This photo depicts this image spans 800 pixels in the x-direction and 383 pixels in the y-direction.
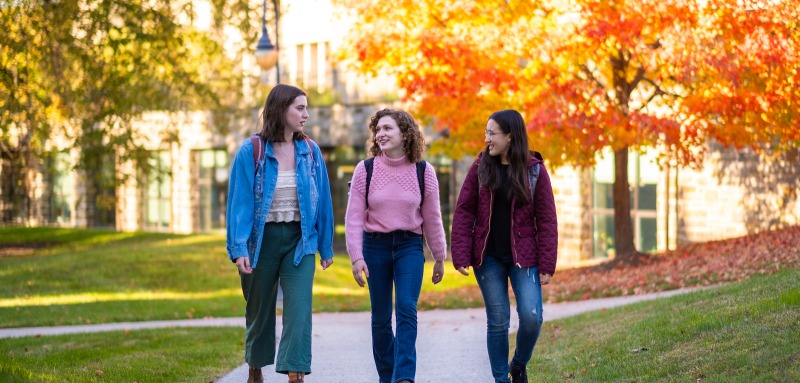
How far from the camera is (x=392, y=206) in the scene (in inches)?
294

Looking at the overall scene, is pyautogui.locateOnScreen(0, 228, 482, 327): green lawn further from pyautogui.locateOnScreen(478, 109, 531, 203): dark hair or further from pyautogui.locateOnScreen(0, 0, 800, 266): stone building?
pyautogui.locateOnScreen(478, 109, 531, 203): dark hair

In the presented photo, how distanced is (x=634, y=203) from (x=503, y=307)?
653 inches

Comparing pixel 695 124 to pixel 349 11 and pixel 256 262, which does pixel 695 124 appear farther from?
pixel 256 262

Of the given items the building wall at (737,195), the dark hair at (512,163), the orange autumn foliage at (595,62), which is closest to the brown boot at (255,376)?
the dark hair at (512,163)

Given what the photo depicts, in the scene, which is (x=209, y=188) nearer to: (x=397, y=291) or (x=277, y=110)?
(x=277, y=110)

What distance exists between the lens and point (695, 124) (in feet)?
55.0

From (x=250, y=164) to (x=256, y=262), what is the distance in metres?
0.62

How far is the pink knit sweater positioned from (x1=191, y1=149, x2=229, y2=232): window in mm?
28889

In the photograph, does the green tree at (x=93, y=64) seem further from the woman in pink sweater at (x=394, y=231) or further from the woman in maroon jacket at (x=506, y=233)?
the woman in maroon jacket at (x=506, y=233)

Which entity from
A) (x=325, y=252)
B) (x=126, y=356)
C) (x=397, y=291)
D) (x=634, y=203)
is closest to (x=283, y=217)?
(x=325, y=252)

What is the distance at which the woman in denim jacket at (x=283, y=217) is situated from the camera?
7355mm

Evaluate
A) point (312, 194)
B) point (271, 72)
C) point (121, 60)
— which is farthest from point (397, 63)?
point (271, 72)

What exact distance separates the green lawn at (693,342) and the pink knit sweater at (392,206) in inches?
66.7

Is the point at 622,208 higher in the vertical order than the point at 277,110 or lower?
lower
